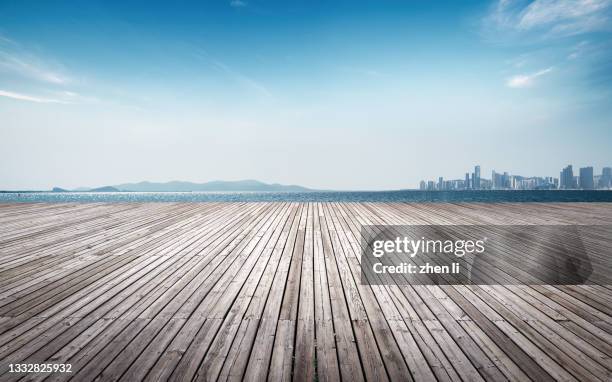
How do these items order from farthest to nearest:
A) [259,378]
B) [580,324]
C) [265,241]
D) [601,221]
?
[601,221] < [265,241] < [580,324] < [259,378]

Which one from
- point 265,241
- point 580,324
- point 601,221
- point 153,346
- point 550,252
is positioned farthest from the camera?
point 601,221

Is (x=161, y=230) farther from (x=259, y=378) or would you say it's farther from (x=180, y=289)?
(x=259, y=378)

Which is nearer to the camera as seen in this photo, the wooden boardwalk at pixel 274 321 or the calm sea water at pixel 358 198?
the wooden boardwalk at pixel 274 321

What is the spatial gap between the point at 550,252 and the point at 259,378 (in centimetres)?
490

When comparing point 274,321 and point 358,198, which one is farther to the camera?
point 358,198

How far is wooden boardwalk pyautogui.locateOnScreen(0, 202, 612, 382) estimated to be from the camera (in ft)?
5.83

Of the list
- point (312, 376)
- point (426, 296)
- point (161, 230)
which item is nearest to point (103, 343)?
point (312, 376)

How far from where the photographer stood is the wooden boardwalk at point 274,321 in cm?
178

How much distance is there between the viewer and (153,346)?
6.57ft

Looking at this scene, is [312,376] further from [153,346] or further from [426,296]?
[426,296]

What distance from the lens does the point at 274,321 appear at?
234 centimetres

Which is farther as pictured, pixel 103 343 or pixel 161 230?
pixel 161 230

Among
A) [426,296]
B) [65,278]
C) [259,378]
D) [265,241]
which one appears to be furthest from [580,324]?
[65,278]

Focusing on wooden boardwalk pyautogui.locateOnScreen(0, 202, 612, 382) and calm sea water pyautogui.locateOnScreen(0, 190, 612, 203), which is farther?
calm sea water pyautogui.locateOnScreen(0, 190, 612, 203)
